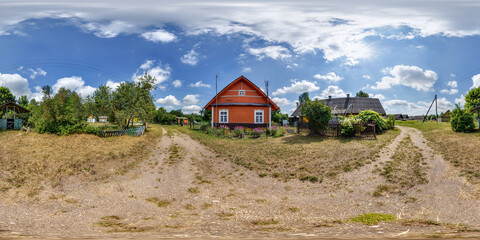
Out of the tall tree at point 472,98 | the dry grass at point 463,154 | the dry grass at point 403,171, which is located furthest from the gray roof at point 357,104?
the dry grass at point 403,171

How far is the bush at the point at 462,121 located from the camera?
19328mm

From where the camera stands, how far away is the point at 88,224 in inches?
226

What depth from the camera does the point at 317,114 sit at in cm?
1953

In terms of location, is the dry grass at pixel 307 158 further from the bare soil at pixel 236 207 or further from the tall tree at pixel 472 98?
the tall tree at pixel 472 98

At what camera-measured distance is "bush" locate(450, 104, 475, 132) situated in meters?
19.3

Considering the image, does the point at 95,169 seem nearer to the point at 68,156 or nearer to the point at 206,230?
the point at 68,156

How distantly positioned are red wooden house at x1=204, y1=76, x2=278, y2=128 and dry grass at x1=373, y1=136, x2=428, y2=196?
17.1 meters

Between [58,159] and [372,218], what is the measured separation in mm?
13137

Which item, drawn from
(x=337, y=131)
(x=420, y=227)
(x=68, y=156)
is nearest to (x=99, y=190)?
(x=68, y=156)

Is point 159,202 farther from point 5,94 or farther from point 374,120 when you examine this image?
point 5,94

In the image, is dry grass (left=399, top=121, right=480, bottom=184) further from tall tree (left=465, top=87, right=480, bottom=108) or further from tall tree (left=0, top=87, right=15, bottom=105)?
tall tree (left=0, top=87, right=15, bottom=105)

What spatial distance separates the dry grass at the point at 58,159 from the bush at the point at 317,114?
1255 cm

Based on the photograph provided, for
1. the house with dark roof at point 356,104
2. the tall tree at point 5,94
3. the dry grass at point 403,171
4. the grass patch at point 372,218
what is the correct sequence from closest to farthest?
the grass patch at point 372,218
the dry grass at point 403,171
the tall tree at point 5,94
the house with dark roof at point 356,104

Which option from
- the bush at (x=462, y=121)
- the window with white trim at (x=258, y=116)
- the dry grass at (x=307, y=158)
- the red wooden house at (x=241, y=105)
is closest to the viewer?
the dry grass at (x=307, y=158)
